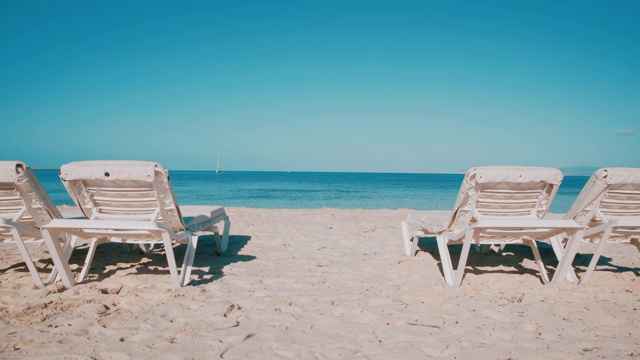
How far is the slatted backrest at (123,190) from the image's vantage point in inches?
140

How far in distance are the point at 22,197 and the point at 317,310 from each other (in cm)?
322

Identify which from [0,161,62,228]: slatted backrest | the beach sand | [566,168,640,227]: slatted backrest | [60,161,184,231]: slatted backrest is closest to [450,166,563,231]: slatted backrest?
[566,168,640,227]: slatted backrest

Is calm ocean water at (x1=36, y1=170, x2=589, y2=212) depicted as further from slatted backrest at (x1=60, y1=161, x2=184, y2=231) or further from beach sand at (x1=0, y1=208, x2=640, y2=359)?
slatted backrest at (x1=60, y1=161, x2=184, y2=231)

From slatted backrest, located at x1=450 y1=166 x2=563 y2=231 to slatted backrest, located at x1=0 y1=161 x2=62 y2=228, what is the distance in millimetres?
4419

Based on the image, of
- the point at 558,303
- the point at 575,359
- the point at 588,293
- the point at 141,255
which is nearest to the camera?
the point at 575,359

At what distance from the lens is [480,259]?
544 centimetres

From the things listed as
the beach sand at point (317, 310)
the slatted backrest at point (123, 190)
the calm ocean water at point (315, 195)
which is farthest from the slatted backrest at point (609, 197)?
the calm ocean water at point (315, 195)

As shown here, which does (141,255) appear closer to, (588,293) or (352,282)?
(352,282)

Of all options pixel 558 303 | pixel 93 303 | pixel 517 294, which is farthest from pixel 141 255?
pixel 558 303

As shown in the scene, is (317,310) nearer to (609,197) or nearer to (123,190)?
(123,190)

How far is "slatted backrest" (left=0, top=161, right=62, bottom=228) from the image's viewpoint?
3.60 m

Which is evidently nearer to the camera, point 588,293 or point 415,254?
point 588,293

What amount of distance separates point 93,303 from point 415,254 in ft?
13.8

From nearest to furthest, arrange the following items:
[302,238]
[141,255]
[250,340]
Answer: [250,340]
[141,255]
[302,238]
